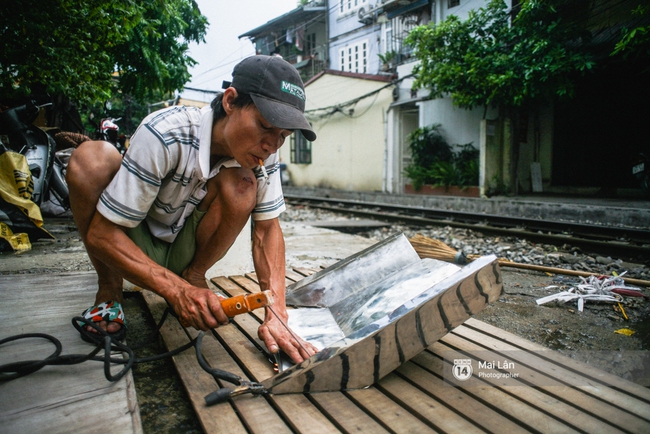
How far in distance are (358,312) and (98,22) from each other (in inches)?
164

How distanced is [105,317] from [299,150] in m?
18.8

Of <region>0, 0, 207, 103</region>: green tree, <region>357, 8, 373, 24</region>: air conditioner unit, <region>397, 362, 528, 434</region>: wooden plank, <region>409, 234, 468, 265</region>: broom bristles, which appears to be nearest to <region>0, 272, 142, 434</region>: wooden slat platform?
<region>397, 362, 528, 434</region>: wooden plank

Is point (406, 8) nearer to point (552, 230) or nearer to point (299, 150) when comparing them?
point (299, 150)

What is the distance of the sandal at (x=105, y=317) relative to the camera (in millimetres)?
1649

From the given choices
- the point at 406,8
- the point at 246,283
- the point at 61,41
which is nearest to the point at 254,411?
the point at 246,283

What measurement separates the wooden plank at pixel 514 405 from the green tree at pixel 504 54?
9.19m

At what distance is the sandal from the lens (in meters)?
1.65

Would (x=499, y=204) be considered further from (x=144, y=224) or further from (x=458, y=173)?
(x=144, y=224)

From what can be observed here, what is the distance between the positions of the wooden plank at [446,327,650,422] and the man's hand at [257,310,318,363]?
2.18ft

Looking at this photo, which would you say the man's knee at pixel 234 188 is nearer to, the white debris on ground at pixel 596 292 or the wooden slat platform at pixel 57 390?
the wooden slat platform at pixel 57 390

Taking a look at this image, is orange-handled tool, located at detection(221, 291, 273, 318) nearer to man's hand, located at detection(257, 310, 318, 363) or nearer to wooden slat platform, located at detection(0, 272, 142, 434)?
man's hand, located at detection(257, 310, 318, 363)

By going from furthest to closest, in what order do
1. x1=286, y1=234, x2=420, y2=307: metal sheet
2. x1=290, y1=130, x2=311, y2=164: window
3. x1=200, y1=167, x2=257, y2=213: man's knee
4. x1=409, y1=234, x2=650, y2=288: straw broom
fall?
x1=290, y1=130, x2=311, y2=164: window
x1=409, y1=234, x2=650, y2=288: straw broom
x1=286, y1=234, x2=420, y2=307: metal sheet
x1=200, y1=167, x2=257, y2=213: man's knee

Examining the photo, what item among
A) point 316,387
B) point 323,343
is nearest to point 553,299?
point 323,343

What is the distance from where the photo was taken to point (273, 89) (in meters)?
1.55
